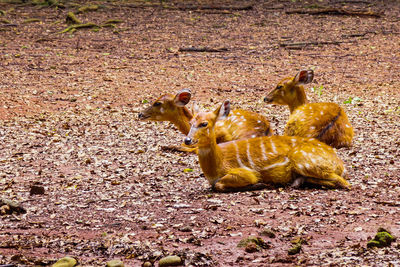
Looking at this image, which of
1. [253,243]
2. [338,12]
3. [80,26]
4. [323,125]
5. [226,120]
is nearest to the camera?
[253,243]

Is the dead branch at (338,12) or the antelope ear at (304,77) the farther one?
the dead branch at (338,12)

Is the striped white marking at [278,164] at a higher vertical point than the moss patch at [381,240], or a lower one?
higher

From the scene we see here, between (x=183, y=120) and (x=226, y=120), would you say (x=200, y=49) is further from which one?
(x=226, y=120)

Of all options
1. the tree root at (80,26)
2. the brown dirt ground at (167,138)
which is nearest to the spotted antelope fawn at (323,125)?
the brown dirt ground at (167,138)

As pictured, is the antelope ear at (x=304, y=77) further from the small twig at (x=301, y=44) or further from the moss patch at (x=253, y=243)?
the small twig at (x=301, y=44)

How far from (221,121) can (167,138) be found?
51.7 inches

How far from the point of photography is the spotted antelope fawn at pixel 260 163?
673 centimetres

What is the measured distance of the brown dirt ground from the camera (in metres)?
5.37

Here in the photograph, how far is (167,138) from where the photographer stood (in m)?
10.0

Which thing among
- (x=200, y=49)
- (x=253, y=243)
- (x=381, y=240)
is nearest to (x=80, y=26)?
(x=200, y=49)

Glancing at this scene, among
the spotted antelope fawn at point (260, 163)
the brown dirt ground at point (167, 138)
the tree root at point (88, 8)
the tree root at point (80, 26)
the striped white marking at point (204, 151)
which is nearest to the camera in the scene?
the brown dirt ground at point (167, 138)

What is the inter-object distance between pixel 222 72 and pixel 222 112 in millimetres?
8418

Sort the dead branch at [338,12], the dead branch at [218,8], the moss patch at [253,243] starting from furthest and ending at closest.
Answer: the dead branch at [218,8] → the dead branch at [338,12] → the moss patch at [253,243]

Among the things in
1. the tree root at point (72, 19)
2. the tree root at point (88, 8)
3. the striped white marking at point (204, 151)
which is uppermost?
the tree root at point (88, 8)
